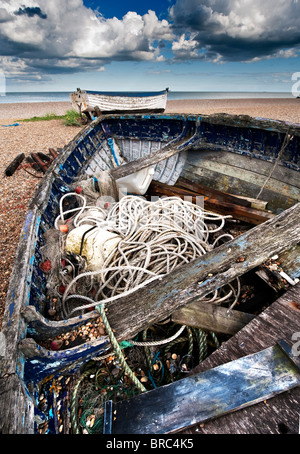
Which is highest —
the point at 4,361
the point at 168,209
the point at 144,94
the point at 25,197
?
the point at 144,94

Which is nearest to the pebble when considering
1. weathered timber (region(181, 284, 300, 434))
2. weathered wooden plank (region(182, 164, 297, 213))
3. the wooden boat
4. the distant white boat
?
the wooden boat

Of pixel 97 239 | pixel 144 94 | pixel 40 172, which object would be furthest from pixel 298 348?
pixel 144 94

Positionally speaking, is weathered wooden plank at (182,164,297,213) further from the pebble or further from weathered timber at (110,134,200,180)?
the pebble

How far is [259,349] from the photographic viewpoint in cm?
142

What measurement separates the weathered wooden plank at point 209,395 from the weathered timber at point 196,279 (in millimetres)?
360

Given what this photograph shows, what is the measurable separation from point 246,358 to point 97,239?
156 centimetres

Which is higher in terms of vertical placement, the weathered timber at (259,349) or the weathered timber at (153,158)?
the weathered timber at (153,158)

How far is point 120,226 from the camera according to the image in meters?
2.72

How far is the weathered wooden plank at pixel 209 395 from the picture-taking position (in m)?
1.19

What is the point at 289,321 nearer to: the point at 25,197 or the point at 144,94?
the point at 25,197

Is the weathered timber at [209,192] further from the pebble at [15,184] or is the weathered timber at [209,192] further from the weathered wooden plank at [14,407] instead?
the weathered wooden plank at [14,407]

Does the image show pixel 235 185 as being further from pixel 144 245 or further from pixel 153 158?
pixel 144 245

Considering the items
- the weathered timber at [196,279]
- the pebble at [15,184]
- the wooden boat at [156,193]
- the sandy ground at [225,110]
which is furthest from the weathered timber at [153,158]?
the sandy ground at [225,110]
